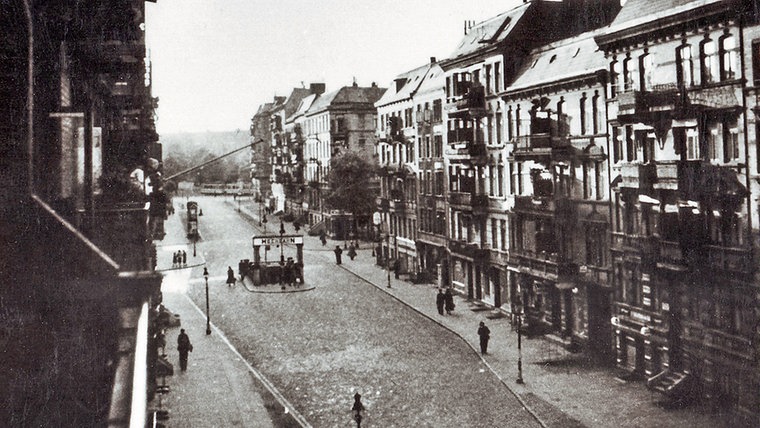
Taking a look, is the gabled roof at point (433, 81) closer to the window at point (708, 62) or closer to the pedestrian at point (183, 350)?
the window at point (708, 62)

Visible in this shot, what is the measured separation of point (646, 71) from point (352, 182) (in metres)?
42.7

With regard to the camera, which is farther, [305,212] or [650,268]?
→ [305,212]

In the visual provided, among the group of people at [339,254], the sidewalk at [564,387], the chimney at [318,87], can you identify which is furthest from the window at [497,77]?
the chimney at [318,87]

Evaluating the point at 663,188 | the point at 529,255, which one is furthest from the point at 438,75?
the point at 663,188

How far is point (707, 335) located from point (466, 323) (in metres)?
13.8

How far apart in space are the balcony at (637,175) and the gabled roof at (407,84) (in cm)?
2747

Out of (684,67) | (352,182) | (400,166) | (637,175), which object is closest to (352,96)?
(352,182)

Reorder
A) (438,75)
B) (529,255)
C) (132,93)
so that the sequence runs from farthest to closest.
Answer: (438,75)
(529,255)
(132,93)

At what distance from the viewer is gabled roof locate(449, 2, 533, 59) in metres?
37.3

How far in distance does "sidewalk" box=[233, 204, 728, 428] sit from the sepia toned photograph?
130mm

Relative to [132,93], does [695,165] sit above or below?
below

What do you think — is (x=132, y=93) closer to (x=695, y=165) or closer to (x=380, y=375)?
(x=380, y=375)

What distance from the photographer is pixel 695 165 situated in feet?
75.5

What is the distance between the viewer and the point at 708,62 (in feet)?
75.6
